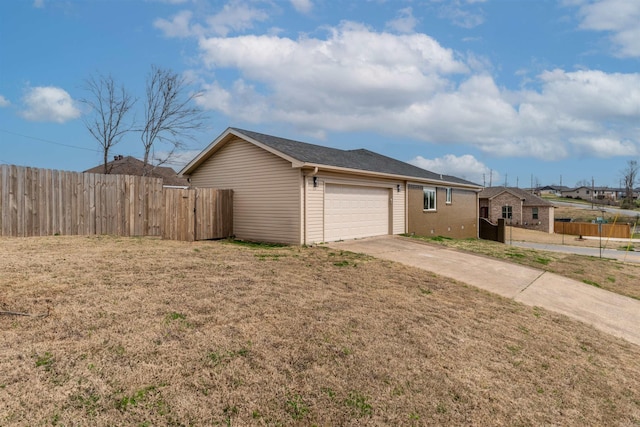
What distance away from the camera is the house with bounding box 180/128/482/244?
1202 cm

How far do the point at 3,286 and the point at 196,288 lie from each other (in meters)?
2.58

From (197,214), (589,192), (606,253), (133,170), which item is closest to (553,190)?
(589,192)

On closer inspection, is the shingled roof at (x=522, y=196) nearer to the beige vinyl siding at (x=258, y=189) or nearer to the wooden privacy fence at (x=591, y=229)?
the wooden privacy fence at (x=591, y=229)

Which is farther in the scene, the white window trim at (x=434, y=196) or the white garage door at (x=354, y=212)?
the white window trim at (x=434, y=196)

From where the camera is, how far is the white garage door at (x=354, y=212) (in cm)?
1291

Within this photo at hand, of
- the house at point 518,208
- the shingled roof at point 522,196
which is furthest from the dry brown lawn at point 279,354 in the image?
the shingled roof at point 522,196

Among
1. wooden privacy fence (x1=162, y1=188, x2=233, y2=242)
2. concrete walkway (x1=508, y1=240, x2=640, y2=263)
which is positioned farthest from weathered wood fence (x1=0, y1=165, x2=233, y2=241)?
concrete walkway (x1=508, y1=240, x2=640, y2=263)

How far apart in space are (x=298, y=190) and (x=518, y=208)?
39.6m

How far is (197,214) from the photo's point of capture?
41.6 feet

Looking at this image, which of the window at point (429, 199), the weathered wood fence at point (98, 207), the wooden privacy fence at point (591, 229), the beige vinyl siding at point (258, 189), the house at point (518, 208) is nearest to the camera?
the weathered wood fence at point (98, 207)

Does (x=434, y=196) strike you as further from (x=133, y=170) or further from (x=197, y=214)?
(x=133, y=170)

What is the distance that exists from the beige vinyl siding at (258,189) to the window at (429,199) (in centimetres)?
863

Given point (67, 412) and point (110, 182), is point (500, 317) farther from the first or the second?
point (110, 182)

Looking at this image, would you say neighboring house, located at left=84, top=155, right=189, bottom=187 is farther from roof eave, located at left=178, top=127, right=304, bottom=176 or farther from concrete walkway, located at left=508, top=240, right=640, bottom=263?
concrete walkway, located at left=508, top=240, right=640, bottom=263
